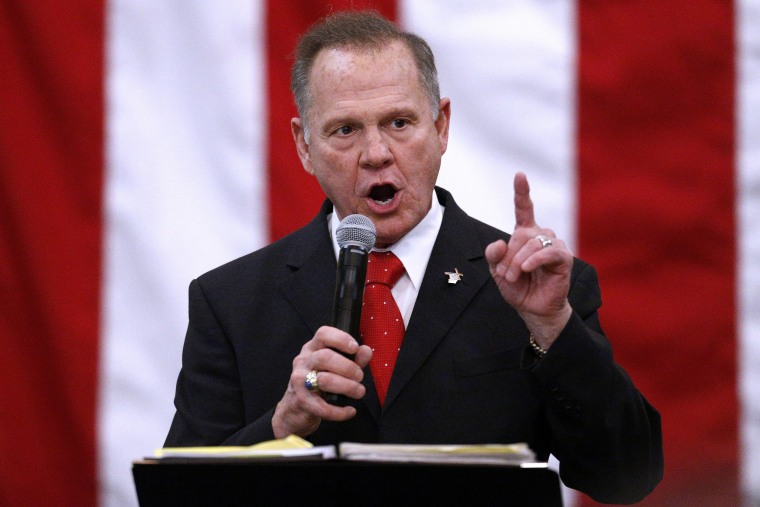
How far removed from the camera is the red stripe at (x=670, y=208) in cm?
272

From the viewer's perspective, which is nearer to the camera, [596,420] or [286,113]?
[596,420]

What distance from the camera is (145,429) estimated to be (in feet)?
9.37

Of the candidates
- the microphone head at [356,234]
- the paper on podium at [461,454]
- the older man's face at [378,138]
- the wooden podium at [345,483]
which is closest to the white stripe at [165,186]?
the older man's face at [378,138]

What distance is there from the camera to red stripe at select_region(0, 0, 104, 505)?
2830 mm

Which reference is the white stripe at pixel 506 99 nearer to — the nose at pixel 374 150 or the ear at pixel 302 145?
the ear at pixel 302 145

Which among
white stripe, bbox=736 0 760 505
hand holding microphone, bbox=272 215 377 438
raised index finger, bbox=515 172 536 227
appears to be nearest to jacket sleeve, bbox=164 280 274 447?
hand holding microphone, bbox=272 215 377 438

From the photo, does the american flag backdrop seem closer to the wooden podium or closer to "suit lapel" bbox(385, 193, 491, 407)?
"suit lapel" bbox(385, 193, 491, 407)

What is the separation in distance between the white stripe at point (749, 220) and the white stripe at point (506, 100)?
454mm

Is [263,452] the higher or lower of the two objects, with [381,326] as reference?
lower

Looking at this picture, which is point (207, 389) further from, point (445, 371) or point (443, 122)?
point (443, 122)

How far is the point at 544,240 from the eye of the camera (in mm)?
1667

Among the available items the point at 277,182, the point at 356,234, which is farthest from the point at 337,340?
the point at 277,182

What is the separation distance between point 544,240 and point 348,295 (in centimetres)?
33

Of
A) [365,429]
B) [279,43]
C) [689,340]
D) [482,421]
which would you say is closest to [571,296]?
[482,421]
